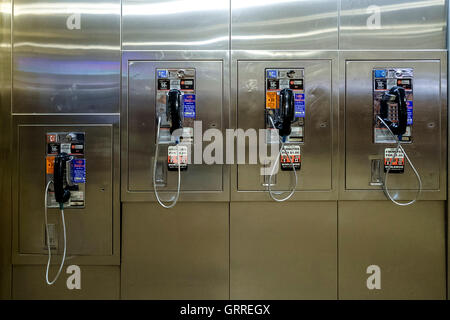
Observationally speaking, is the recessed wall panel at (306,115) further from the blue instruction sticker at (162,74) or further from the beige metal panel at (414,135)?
the blue instruction sticker at (162,74)

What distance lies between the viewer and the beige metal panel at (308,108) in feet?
7.02

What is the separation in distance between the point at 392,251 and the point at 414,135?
86 cm

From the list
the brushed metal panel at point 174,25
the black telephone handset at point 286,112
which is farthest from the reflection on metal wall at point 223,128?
the black telephone handset at point 286,112

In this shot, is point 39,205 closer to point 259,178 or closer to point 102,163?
point 102,163

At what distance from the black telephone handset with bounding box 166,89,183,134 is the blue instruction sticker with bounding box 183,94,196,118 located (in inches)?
2.7

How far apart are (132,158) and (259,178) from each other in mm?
924

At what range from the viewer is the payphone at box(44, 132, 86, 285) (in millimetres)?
2092

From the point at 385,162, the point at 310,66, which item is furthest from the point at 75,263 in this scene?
the point at 385,162

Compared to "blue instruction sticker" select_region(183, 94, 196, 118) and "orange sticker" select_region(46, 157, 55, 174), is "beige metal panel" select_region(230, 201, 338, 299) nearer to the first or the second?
"blue instruction sticker" select_region(183, 94, 196, 118)

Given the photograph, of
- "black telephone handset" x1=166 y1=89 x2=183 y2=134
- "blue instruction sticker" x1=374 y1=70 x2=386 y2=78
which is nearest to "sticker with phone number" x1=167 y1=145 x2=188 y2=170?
"black telephone handset" x1=166 y1=89 x2=183 y2=134

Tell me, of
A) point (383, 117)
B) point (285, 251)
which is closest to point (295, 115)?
point (383, 117)

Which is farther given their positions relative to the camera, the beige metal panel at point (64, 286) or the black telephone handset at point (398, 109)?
the beige metal panel at point (64, 286)

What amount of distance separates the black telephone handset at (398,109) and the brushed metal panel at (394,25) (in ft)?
1.20

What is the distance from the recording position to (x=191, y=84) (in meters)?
2.14
